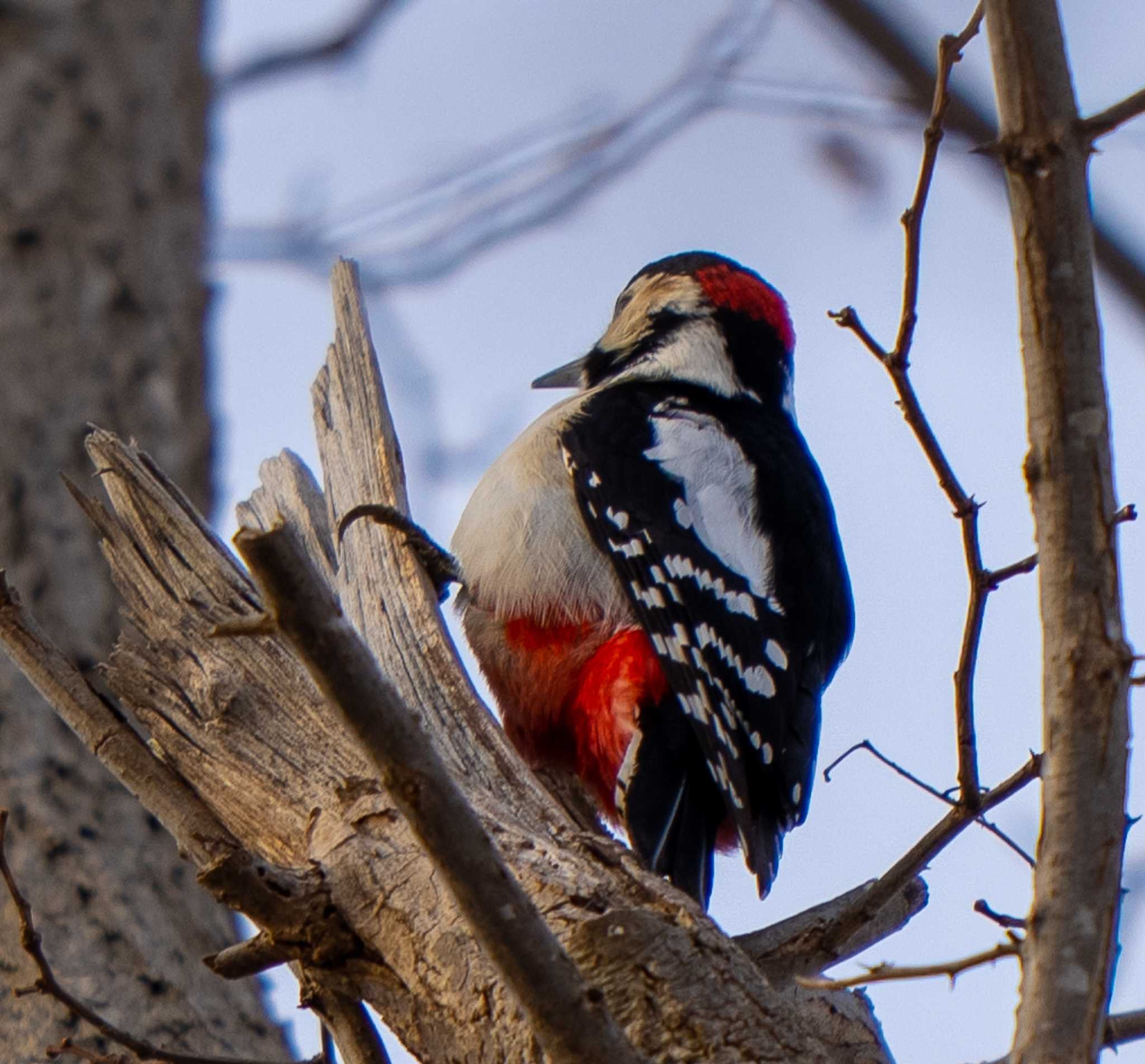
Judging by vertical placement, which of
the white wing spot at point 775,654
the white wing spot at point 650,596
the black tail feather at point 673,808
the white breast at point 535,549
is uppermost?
the white breast at point 535,549

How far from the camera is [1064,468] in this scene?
1.25 meters

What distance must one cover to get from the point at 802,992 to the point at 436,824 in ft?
2.85

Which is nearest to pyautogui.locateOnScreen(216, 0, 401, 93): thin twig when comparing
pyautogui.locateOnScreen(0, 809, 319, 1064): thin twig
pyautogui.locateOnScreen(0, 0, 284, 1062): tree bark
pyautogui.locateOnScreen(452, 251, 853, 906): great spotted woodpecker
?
pyautogui.locateOnScreen(0, 0, 284, 1062): tree bark

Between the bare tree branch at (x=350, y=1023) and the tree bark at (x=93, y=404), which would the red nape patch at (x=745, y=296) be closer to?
the tree bark at (x=93, y=404)

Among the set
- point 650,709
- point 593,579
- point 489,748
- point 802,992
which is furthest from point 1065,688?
point 593,579

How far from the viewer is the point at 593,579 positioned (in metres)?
3.05

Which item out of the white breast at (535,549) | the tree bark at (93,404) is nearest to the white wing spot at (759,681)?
the white breast at (535,549)

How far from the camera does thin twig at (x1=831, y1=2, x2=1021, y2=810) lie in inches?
65.2

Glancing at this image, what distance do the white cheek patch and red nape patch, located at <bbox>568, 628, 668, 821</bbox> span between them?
24 centimetres

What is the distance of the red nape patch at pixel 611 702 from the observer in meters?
2.79

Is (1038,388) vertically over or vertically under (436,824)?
over

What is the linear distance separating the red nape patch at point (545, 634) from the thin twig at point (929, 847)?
1.03m

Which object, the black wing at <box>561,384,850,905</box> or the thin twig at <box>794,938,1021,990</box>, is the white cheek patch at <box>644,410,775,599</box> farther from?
the thin twig at <box>794,938,1021,990</box>

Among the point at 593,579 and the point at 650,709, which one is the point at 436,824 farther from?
the point at 593,579
